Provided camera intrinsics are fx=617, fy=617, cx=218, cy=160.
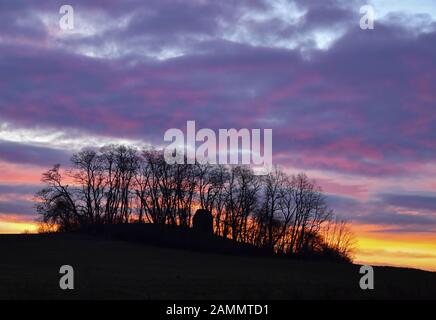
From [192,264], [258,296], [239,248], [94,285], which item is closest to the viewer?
[258,296]

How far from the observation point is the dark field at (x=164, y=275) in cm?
3009

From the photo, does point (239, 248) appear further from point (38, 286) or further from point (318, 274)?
point (38, 286)

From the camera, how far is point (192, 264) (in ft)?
206

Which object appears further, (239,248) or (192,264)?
(239,248)

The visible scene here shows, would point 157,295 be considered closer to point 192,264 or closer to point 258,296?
point 258,296

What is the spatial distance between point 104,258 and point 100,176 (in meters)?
40.6

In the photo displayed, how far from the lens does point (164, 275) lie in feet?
151

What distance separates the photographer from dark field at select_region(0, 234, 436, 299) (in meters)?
30.1
